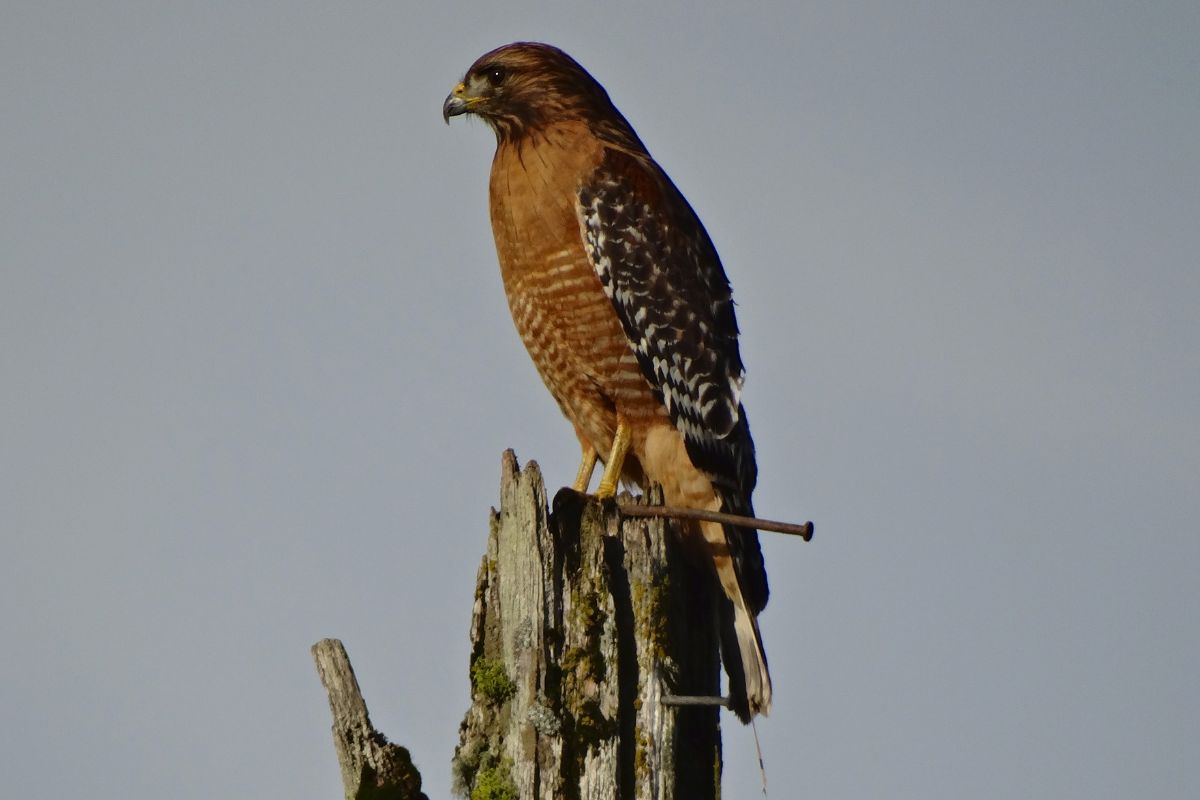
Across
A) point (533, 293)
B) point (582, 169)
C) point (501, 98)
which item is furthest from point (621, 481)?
point (501, 98)

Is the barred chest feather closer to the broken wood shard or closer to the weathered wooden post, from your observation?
the weathered wooden post

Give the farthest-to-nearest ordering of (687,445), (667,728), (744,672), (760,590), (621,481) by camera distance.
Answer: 1. (621,481)
2. (687,445)
3. (760,590)
4. (744,672)
5. (667,728)

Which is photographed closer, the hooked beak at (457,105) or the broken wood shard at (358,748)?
the broken wood shard at (358,748)

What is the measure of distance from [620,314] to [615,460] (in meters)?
0.72

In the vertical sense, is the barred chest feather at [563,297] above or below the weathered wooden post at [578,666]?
above

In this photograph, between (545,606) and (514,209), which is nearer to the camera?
(545,606)

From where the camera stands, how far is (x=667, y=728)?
4375 mm

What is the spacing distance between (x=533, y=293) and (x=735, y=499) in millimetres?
1411

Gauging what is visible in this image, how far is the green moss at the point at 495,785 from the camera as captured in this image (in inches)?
169

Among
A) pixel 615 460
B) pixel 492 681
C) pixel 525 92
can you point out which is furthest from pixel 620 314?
pixel 492 681

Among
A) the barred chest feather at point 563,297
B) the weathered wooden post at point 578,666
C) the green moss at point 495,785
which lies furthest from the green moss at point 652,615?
the barred chest feather at point 563,297

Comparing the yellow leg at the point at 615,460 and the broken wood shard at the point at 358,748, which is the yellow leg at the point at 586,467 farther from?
the broken wood shard at the point at 358,748

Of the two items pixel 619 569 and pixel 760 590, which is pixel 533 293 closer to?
pixel 760 590

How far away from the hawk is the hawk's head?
5 cm
